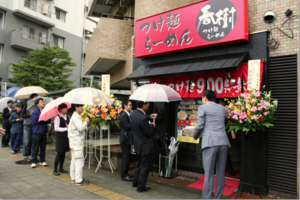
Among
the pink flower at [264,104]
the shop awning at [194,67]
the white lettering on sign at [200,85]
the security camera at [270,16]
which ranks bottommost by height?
the pink flower at [264,104]

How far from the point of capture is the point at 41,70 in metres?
21.5

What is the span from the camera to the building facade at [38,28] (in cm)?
2386

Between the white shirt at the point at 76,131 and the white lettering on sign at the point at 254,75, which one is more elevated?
the white lettering on sign at the point at 254,75

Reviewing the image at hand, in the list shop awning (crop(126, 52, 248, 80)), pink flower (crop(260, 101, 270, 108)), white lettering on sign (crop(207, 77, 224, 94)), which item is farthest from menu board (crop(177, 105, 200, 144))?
pink flower (crop(260, 101, 270, 108))

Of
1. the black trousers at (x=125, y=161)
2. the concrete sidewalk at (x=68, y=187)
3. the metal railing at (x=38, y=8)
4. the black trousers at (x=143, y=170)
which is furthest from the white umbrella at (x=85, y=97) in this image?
the metal railing at (x=38, y=8)

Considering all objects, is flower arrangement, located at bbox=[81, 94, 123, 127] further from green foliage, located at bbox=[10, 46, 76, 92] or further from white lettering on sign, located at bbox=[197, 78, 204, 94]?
green foliage, located at bbox=[10, 46, 76, 92]

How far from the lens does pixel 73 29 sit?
3228 centimetres

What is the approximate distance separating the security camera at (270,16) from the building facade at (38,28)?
18.7 meters

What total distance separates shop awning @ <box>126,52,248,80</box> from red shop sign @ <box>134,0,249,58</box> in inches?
17.9

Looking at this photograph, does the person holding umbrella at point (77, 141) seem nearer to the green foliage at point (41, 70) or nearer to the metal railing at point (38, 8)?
the green foliage at point (41, 70)

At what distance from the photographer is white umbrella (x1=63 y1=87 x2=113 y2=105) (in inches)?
234

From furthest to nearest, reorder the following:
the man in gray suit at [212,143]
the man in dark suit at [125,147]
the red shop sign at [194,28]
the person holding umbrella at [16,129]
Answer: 1. the person holding umbrella at [16,129]
2. the man in dark suit at [125,147]
3. the red shop sign at [194,28]
4. the man in gray suit at [212,143]

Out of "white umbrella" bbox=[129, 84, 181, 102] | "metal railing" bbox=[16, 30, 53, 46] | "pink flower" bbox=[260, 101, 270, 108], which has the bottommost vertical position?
"pink flower" bbox=[260, 101, 270, 108]

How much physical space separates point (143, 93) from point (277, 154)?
3.86m
